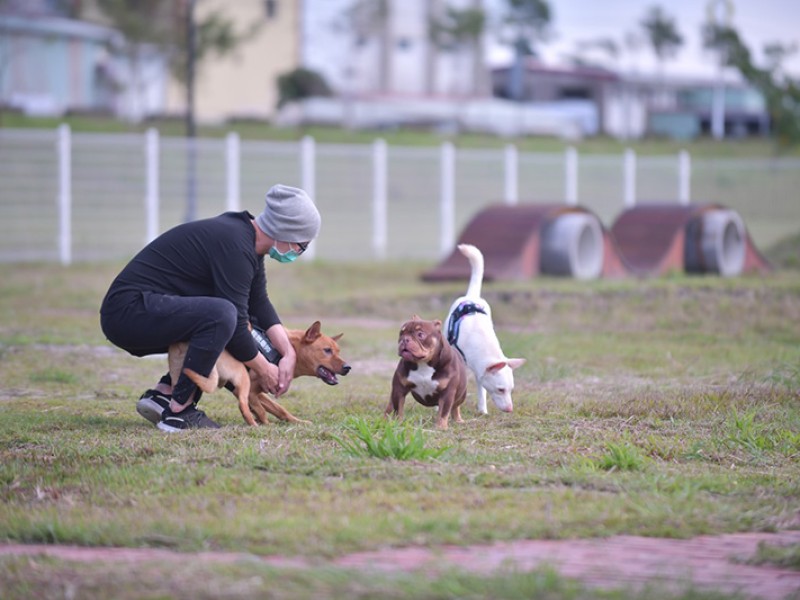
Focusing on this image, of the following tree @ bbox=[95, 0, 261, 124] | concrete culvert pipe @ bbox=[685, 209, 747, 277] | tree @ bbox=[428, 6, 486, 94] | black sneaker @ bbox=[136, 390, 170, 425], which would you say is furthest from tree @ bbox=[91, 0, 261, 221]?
black sneaker @ bbox=[136, 390, 170, 425]

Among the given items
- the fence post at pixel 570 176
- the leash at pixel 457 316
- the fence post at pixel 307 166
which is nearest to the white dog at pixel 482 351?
the leash at pixel 457 316

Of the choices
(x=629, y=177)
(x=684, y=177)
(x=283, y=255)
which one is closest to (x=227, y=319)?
A: (x=283, y=255)

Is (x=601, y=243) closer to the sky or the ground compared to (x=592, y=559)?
closer to the sky

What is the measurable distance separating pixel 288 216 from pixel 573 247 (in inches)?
418

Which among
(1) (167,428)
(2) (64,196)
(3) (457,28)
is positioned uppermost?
(3) (457,28)

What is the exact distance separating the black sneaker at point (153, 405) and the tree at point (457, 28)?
154 feet

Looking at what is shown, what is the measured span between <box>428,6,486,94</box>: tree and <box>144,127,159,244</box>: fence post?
107 ft

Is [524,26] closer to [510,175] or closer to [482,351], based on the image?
[510,175]

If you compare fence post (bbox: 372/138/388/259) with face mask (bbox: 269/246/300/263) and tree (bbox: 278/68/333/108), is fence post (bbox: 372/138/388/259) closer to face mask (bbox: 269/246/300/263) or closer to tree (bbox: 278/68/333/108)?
face mask (bbox: 269/246/300/263)

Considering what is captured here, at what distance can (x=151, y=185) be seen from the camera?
69.7ft

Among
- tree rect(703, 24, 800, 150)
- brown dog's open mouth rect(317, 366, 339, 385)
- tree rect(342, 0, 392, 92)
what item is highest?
tree rect(342, 0, 392, 92)

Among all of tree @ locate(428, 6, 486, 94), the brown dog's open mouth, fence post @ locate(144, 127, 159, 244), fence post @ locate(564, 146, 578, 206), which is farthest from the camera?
tree @ locate(428, 6, 486, 94)

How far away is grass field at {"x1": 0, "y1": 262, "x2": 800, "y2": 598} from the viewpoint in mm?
4566

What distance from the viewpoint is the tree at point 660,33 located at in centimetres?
6456
